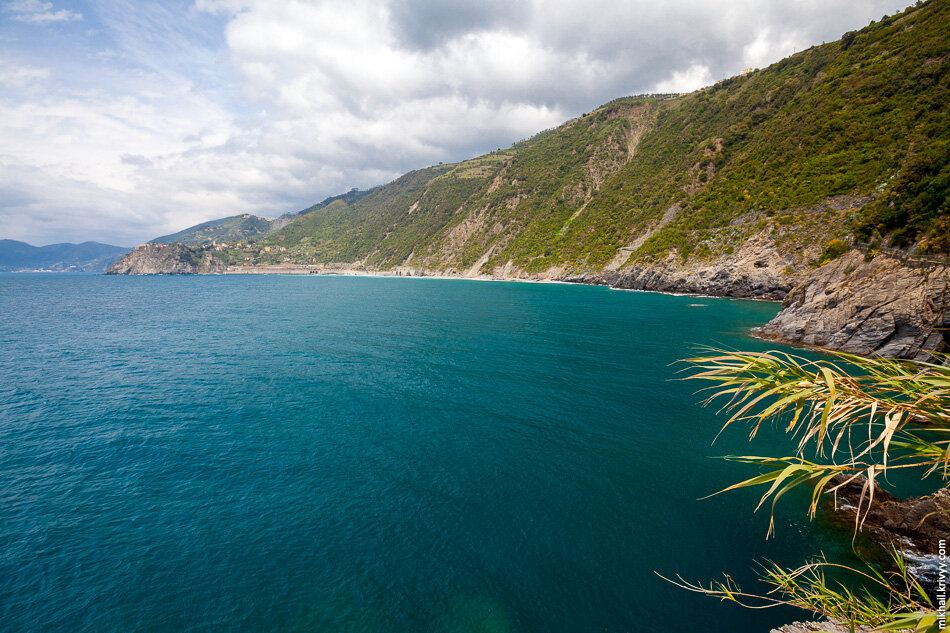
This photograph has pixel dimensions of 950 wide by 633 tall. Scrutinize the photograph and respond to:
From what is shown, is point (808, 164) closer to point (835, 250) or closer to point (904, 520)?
point (835, 250)

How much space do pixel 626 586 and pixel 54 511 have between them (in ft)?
78.8

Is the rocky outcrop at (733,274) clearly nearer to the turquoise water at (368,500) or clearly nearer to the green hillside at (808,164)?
the green hillside at (808,164)

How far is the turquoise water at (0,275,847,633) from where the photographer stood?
13273 mm

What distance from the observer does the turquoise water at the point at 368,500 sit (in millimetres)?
13273

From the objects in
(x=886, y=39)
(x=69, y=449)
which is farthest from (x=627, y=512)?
(x=886, y=39)

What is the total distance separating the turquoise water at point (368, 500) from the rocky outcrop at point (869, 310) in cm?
2144

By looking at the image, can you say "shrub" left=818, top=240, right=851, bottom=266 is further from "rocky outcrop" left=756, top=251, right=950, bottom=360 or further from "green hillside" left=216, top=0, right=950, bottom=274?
"rocky outcrop" left=756, top=251, right=950, bottom=360

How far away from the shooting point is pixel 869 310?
129 ft

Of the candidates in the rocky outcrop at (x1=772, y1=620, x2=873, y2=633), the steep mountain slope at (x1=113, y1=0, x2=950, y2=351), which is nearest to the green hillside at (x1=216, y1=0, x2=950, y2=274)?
the steep mountain slope at (x1=113, y1=0, x2=950, y2=351)

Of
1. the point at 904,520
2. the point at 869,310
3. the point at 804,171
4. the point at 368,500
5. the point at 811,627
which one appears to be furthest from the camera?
the point at 804,171

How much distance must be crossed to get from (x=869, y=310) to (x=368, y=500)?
50.2 metres

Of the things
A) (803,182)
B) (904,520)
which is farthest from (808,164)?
(904,520)

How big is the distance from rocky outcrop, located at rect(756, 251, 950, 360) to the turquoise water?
21.4 meters

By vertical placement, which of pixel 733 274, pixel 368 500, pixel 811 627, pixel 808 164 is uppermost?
pixel 808 164
